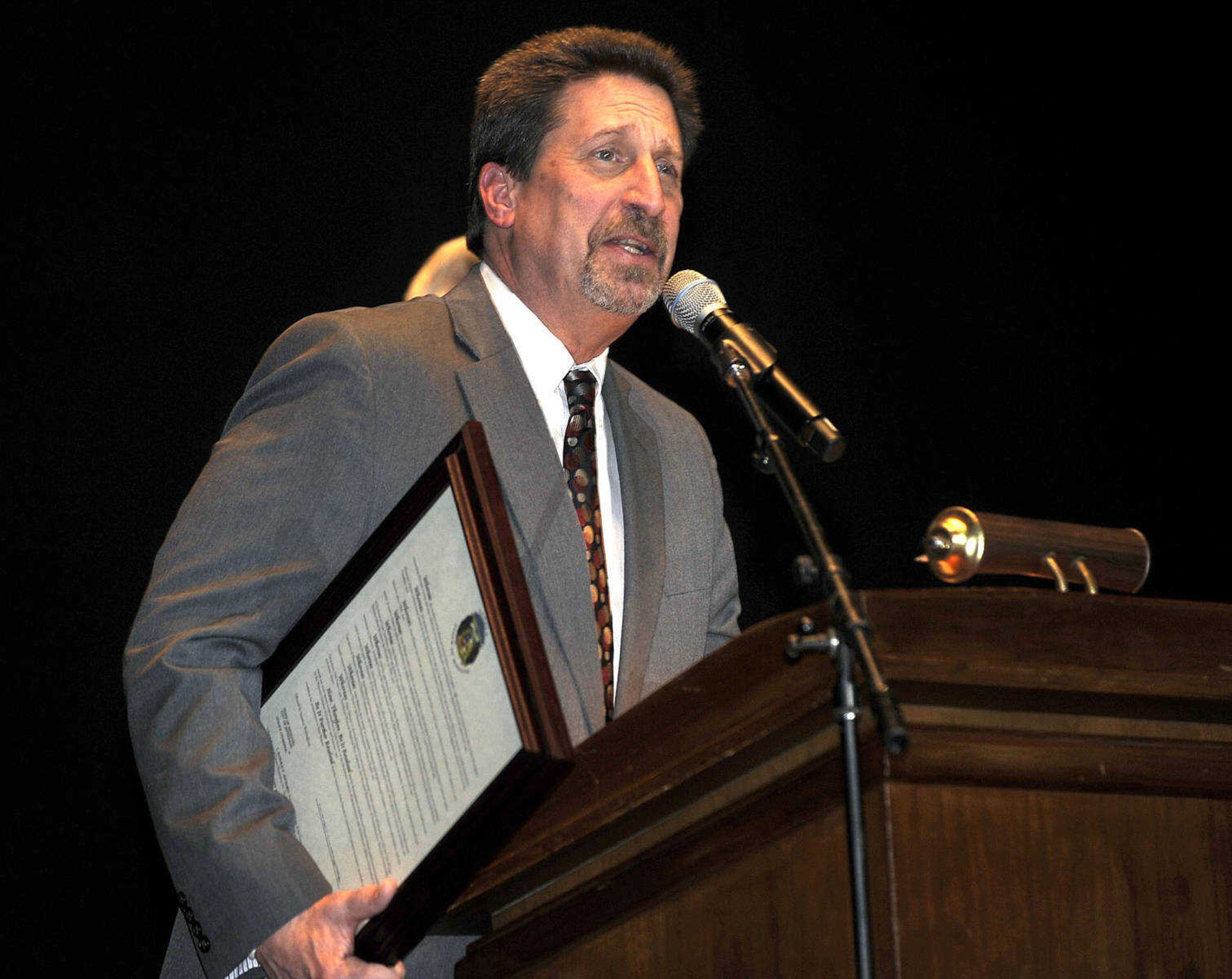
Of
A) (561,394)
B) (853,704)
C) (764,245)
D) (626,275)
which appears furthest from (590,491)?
(764,245)

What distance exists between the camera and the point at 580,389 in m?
2.05

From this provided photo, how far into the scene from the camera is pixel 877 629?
1.01 m

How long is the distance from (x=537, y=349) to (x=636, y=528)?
355 millimetres

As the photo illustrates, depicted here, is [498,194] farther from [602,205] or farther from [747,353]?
[747,353]

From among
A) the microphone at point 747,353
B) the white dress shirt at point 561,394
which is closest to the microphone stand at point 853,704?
the microphone at point 747,353

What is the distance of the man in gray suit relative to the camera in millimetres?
1391

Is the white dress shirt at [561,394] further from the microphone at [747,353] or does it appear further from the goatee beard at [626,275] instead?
the microphone at [747,353]

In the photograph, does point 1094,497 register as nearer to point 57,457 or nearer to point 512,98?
point 512,98

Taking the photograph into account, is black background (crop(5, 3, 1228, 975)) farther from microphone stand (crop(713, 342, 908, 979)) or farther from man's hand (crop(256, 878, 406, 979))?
microphone stand (crop(713, 342, 908, 979))

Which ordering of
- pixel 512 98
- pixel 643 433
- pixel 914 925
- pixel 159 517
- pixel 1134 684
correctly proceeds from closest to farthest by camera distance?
pixel 914 925, pixel 1134 684, pixel 643 433, pixel 512 98, pixel 159 517

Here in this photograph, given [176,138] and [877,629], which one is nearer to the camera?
[877,629]

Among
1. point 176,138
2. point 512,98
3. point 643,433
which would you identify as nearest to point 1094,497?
point 643,433

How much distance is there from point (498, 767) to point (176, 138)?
74.3 inches

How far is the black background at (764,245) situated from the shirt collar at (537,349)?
71 centimetres
